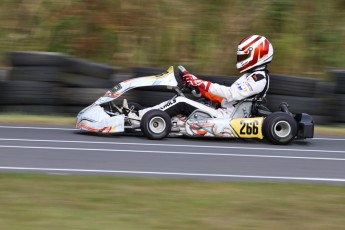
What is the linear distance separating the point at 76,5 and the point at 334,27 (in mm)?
5344

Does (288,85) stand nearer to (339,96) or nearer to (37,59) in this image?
(339,96)

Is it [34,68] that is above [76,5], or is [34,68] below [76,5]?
below

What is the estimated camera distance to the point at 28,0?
15656 mm

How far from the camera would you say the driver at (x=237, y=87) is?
9.91m

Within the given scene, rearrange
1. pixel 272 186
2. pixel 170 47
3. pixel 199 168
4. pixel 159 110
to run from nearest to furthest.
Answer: pixel 272 186 → pixel 199 168 → pixel 159 110 → pixel 170 47

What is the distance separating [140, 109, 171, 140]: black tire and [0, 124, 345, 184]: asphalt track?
0.12 metres

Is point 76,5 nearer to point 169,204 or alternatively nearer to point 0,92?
point 0,92

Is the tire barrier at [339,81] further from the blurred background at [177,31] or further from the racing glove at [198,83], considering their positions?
→ the racing glove at [198,83]

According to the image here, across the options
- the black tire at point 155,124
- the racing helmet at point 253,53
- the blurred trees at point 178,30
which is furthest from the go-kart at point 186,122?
the blurred trees at point 178,30

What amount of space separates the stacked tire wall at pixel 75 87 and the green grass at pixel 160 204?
4.97 metres

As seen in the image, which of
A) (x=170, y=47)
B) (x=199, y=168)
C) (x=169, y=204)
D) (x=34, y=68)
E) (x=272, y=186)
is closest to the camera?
(x=169, y=204)

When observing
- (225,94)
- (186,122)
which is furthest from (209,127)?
(225,94)

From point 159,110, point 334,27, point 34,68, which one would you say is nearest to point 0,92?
point 34,68

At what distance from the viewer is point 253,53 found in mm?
10023
